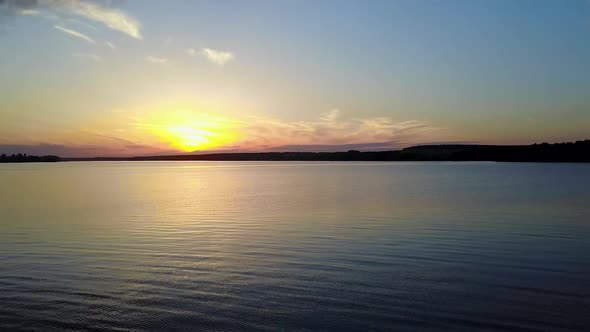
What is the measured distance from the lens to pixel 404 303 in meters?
8.50

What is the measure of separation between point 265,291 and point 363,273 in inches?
105

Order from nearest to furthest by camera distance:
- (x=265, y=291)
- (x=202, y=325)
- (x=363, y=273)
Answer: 1. (x=202, y=325)
2. (x=265, y=291)
3. (x=363, y=273)

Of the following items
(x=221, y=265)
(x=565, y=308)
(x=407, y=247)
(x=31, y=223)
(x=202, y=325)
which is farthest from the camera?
(x=31, y=223)

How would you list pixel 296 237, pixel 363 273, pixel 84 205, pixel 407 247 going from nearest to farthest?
pixel 363 273
pixel 407 247
pixel 296 237
pixel 84 205

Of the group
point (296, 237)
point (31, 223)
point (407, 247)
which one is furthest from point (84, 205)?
point (407, 247)

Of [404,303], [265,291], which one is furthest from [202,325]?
[404,303]

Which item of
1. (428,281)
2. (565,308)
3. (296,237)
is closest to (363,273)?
(428,281)

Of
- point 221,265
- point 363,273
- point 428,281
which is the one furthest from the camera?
point 221,265

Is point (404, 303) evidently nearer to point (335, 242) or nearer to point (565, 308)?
point (565, 308)

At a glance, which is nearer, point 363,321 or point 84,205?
point 363,321

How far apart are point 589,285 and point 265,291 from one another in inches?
269

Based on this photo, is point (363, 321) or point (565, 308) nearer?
point (363, 321)

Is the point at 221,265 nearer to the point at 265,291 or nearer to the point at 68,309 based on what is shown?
the point at 265,291

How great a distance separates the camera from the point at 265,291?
9445 mm
